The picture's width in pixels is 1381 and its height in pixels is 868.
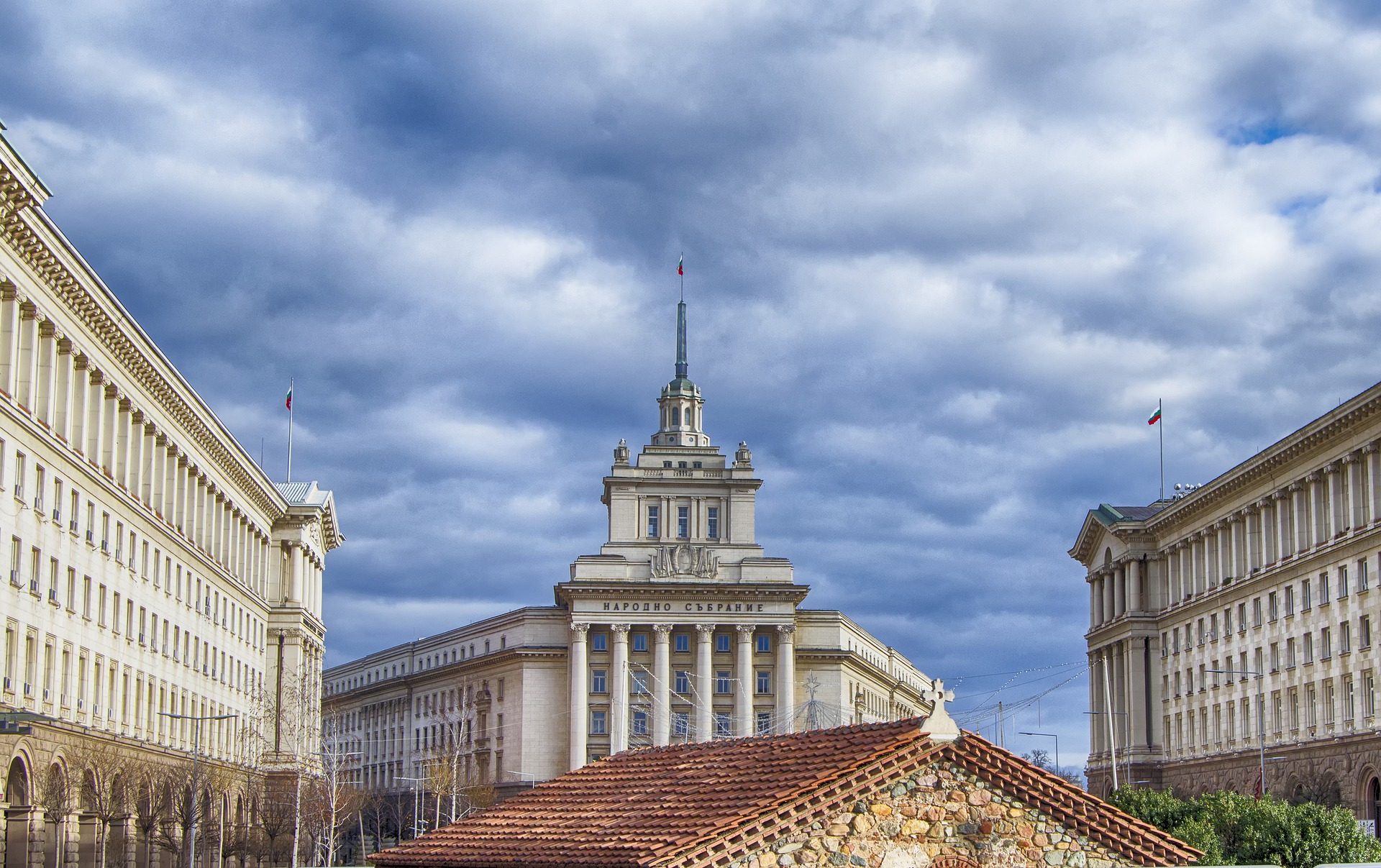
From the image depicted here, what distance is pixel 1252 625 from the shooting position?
109188 millimetres

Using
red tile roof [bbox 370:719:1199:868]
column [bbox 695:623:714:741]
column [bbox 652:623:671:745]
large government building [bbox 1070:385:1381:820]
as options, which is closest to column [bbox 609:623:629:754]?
column [bbox 652:623:671:745]

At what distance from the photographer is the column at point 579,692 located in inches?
6590

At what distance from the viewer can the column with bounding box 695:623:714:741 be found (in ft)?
552

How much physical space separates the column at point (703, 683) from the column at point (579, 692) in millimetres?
9898

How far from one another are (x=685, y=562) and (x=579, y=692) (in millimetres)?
15379

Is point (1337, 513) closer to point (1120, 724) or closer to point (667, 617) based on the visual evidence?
point (1120, 724)

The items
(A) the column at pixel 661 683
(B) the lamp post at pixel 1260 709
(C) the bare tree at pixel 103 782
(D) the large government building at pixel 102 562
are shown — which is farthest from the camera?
(A) the column at pixel 661 683

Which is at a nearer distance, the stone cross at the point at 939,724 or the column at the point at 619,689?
the stone cross at the point at 939,724

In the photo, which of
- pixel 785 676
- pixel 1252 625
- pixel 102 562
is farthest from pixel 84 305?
pixel 785 676

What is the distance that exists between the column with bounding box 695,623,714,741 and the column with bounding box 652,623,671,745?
2517 mm

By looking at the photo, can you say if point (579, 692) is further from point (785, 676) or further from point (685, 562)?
point (785, 676)

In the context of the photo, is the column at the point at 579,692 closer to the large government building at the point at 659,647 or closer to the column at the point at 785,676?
the large government building at the point at 659,647

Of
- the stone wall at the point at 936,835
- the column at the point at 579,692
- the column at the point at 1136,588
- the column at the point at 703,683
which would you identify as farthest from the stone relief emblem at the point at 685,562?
the stone wall at the point at 936,835

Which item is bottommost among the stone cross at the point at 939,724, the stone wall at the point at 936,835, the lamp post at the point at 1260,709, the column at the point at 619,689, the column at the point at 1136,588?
the stone wall at the point at 936,835
